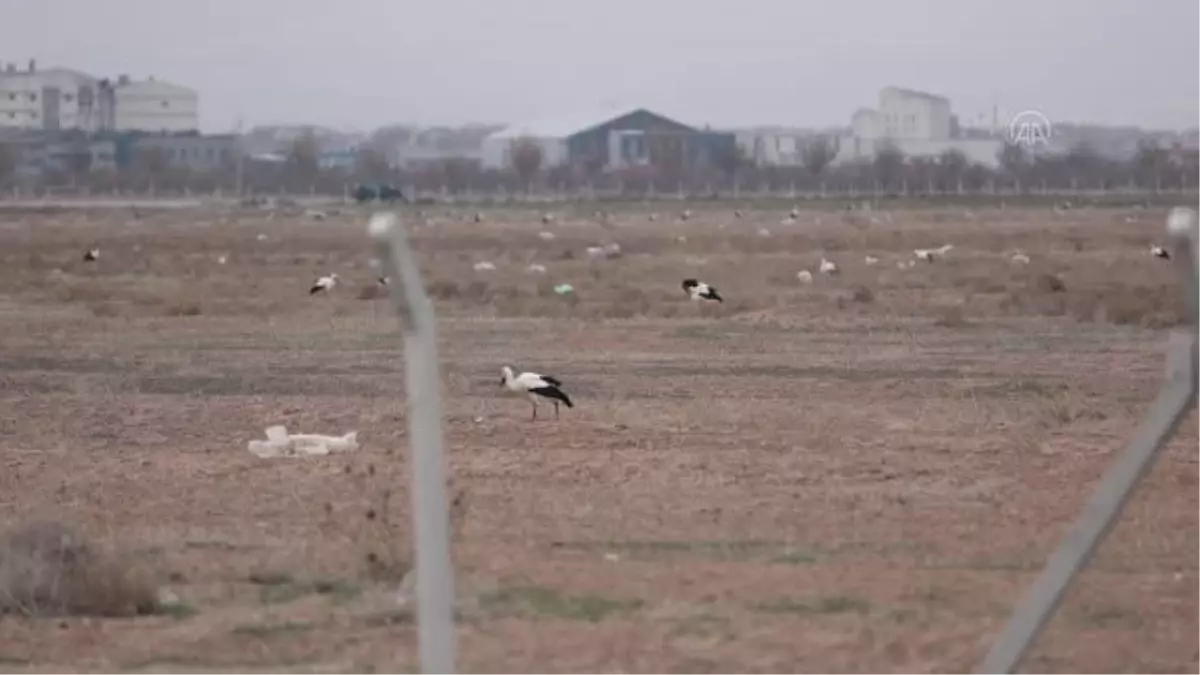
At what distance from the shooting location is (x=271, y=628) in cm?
1259

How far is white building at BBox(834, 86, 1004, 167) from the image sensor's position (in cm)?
17525

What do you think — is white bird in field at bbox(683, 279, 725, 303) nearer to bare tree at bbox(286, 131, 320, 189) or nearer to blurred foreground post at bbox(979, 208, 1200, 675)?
blurred foreground post at bbox(979, 208, 1200, 675)

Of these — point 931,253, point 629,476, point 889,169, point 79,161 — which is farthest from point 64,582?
point 79,161

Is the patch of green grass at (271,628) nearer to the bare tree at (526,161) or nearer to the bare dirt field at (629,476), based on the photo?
the bare dirt field at (629,476)

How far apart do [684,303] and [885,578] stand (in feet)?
102

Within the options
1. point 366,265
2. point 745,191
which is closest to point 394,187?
point 745,191

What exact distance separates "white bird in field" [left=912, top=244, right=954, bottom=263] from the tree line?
77.8 meters

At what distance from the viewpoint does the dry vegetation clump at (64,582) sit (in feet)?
42.6

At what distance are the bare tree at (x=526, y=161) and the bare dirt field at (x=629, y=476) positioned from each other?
12286 cm

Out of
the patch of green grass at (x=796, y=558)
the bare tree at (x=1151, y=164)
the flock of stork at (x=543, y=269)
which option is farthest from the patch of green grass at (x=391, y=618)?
the bare tree at (x=1151, y=164)

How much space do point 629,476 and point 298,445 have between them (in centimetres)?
324

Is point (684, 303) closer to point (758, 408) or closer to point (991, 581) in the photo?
point (758, 408)

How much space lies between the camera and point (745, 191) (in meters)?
168

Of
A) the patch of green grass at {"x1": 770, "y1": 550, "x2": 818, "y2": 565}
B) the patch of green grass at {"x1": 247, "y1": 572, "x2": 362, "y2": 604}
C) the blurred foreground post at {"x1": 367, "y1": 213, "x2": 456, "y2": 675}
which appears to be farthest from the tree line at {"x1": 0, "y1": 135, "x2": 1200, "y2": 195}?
the blurred foreground post at {"x1": 367, "y1": 213, "x2": 456, "y2": 675}
